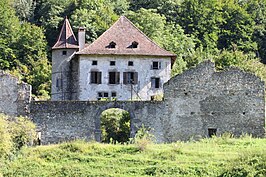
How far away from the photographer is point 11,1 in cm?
12256

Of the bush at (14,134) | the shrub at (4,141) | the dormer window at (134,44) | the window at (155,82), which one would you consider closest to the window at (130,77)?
the window at (155,82)

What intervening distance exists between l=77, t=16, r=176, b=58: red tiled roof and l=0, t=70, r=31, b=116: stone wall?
478 inches

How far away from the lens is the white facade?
69000 mm

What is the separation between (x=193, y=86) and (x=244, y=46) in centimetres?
5289

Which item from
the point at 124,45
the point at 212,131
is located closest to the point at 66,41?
the point at 124,45

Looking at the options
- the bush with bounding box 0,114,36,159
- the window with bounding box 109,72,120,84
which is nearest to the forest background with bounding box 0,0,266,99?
the window with bounding box 109,72,120,84

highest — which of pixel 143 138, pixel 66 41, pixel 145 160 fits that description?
pixel 66 41

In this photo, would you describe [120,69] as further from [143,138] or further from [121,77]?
[143,138]

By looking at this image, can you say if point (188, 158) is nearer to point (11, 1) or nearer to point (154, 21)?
point (154, 21)

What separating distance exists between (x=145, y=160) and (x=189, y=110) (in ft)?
30.9

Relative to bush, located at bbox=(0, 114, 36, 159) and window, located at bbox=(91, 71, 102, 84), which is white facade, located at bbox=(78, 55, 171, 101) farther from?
bush, located at bbox=(0, 114, 36, 159)

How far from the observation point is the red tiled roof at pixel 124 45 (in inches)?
2739

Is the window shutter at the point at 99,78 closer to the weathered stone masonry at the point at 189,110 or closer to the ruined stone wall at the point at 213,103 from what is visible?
the weathered stone masonry at the point at 189,110

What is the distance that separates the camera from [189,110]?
57094 mm
